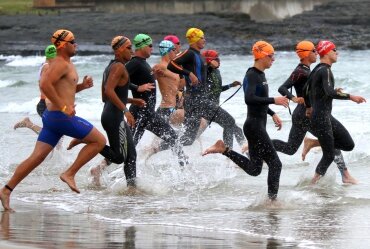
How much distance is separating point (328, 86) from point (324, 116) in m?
0.45

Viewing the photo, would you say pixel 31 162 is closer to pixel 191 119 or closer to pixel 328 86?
pixel 328 86

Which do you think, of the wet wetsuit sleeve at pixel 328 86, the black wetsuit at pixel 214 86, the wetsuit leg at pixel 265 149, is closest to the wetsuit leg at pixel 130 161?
the wetsuit leg at pixel 265 149

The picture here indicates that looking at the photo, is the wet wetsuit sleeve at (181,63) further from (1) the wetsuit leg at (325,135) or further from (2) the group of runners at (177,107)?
(1) the wetsuit leg at (325,135)

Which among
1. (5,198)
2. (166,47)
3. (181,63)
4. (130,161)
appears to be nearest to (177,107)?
(166,47)

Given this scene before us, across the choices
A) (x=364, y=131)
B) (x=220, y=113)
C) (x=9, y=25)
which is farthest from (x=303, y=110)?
(x=9, y=25)

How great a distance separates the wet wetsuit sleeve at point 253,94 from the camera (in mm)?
11000

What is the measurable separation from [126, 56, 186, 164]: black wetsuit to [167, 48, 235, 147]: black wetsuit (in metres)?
0.90

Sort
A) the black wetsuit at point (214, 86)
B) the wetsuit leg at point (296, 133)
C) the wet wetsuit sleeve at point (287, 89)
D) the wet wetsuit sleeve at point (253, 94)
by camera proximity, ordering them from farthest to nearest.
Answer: the black wetsuit at point (214, 86)
the wetsuit leg at point (296, 133)
the wet wetsuit sleeve at point (287, 89)
the wet wetsuit sleeve at point (253, 94)

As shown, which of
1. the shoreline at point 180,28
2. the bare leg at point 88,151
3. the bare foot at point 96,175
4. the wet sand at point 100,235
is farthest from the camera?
the shoreline at point 180,28

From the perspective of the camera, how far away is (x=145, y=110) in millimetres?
12953

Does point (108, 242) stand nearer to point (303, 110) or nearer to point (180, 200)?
point (180, 200)

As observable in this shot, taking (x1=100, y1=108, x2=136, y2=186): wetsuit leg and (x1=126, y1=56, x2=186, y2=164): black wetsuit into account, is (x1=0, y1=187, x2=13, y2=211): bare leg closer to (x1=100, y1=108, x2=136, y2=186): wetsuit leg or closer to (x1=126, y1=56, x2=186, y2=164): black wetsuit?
(x1=100, y1=108, x2=136, y2=186): wetsuit leg

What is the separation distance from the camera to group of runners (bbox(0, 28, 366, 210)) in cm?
1062

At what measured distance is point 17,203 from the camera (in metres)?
11.4
